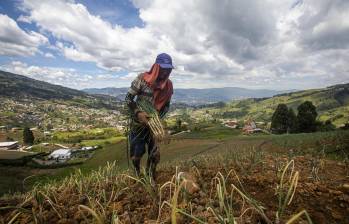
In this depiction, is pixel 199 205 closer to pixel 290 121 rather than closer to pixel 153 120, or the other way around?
pixel 153 120

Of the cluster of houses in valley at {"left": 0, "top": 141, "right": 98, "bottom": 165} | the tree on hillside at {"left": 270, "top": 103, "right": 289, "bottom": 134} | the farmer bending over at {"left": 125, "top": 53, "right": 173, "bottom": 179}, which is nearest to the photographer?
the farmer bending over at {"left": 125, "top": 53, "right": 173, "bottom": 179}

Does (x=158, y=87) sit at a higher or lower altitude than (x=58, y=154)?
higher

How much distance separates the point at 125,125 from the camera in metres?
6.66

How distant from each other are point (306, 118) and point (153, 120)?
53.8 m

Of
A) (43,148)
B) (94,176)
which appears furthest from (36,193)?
(43,148)

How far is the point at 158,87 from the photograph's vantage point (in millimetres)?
6539

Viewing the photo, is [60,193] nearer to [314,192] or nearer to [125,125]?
[125,125]

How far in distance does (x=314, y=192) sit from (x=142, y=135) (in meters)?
3.49

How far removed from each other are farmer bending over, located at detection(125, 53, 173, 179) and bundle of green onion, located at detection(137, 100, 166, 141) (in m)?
0.12

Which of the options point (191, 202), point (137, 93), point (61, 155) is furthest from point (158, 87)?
point (61, 155)

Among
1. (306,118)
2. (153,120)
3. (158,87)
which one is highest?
(158,87)

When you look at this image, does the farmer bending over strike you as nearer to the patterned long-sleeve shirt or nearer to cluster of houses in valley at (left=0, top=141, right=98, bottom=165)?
the patterned long-sleeve shirt

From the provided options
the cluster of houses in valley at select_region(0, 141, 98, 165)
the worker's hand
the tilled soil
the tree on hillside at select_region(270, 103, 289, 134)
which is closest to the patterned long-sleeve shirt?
the worker's hand

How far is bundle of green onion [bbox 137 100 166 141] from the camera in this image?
5.23 meters
